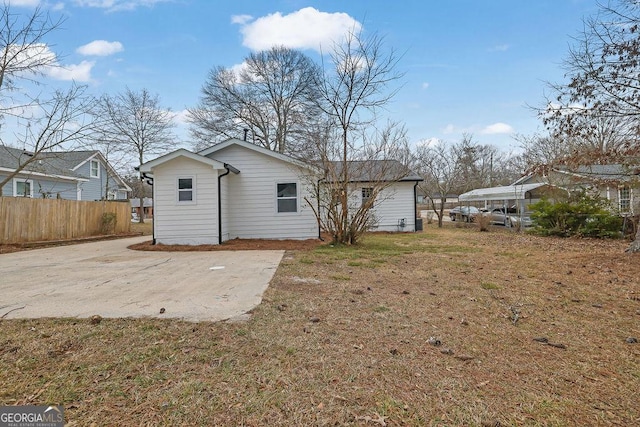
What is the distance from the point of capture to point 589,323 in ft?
11.7

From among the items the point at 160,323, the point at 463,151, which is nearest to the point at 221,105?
the point at 463,151

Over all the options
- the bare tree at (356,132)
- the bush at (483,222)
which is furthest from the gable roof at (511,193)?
the bare tree at (356,132)

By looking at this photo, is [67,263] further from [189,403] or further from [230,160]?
[189,403]

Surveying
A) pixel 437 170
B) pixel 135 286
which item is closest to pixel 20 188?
pixel 135 286

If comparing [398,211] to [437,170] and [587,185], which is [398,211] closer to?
[437,170]

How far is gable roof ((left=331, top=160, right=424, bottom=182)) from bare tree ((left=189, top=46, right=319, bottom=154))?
15197 millimetres

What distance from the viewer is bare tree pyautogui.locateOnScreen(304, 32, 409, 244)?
961 centimetres

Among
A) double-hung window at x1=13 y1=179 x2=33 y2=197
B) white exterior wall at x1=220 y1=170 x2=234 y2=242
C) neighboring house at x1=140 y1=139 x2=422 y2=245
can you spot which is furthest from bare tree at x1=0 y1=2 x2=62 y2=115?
double-hung window at x1=13 y1=179 x2=33 y2=197

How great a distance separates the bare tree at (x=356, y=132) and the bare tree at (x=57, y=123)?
9.26 meters

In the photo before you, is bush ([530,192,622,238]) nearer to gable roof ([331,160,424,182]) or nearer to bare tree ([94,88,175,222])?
gable roof ([331,160,424,182])

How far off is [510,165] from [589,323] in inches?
1381

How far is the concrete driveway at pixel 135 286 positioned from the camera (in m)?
3.80

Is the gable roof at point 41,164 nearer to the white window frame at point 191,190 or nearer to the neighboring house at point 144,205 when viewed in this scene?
the white window frame at point 191,190

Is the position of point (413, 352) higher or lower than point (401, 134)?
lower
